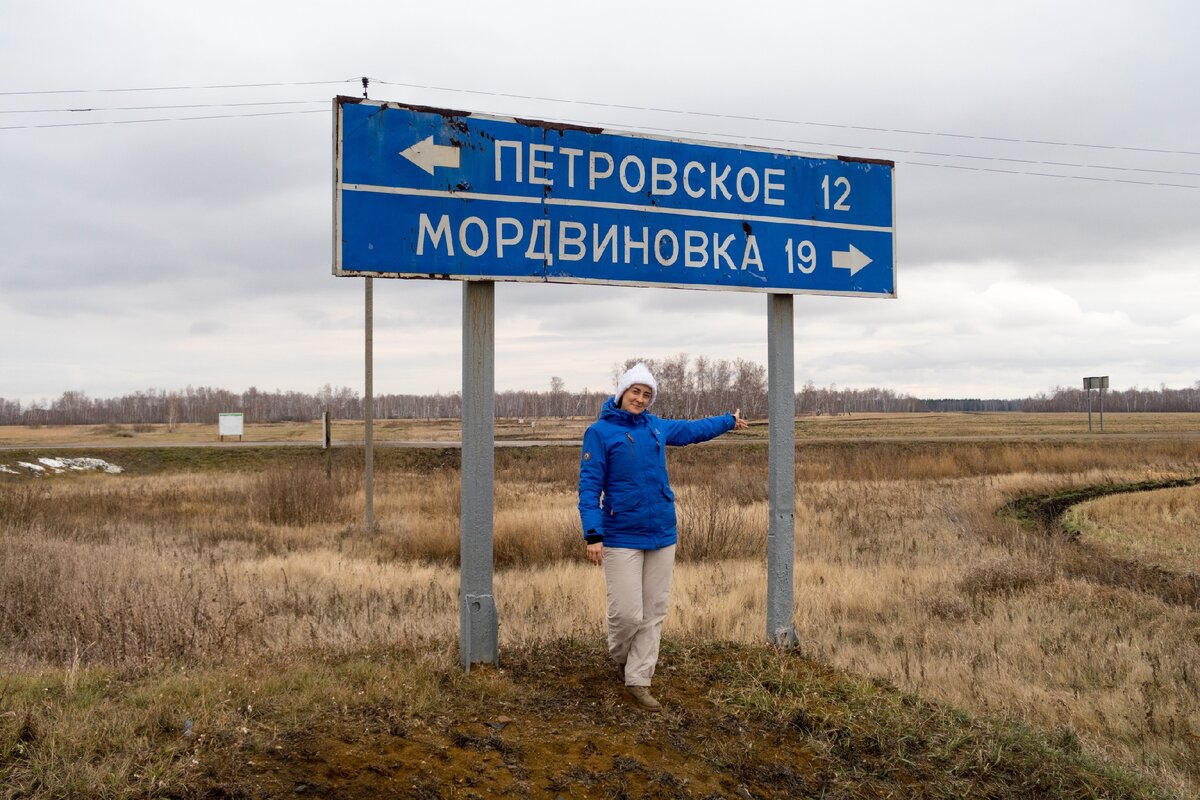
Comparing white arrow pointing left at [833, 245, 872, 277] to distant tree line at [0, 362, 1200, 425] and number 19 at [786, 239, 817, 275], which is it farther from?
distant tree line at [0, 362, 1200, 425]

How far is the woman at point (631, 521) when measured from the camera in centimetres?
445

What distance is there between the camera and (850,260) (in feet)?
18.6

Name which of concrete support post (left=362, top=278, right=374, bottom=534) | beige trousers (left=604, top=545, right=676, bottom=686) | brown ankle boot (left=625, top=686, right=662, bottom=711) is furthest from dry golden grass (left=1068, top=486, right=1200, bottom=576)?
concrete support post (left=362, top=278, right=374, bottom=534)

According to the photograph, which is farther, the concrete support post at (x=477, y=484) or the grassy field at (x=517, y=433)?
the grassy field at (x=517, y=433)

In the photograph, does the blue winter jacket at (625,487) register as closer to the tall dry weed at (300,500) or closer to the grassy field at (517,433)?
the tall dry weed at (300,500)

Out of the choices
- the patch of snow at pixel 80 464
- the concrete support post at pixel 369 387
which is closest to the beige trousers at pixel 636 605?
the concrete support post at pixel 369 387

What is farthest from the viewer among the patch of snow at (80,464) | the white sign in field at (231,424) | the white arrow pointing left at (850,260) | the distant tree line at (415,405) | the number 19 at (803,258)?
the distant tree line at (415,405)

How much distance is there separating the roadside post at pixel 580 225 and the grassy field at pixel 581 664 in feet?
Answer: 3.08

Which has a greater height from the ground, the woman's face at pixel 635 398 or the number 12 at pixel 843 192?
the number 12 at pixel 843 192

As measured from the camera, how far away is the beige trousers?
4.43 m

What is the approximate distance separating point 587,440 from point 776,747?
168 cm

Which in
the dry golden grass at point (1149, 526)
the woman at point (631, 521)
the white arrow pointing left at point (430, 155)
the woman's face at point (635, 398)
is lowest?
the dry golden grass at point (1149, 526)

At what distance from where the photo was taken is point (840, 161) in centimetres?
→ 571

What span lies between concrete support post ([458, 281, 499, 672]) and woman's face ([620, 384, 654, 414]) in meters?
0.70
